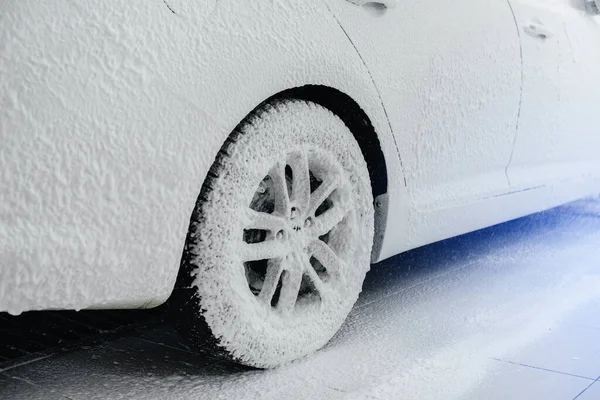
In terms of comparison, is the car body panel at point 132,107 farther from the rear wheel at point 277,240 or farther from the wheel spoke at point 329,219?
the wheel spoke at point 329,219

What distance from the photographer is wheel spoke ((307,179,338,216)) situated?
5.77ft

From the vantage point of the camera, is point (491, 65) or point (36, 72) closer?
point (36, 72)

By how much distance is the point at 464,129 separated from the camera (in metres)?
2.18

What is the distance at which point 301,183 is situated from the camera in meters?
1.72

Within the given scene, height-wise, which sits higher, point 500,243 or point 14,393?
point 14,393

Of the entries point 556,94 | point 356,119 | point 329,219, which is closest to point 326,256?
point 329,219

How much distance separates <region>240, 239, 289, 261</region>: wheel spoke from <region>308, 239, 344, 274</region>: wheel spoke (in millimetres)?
118

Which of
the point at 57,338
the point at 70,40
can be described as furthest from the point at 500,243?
the point at 70,40

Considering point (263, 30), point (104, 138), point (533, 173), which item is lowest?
point (533, 173)

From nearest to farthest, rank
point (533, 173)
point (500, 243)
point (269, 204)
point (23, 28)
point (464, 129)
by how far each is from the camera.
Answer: point (23, 28)
point (269, 204)
point (464, 129)
point (533, 173)
point (500, 243)

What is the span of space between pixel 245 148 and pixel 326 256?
0.43m

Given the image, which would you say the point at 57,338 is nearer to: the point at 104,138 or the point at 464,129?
the point at 104,138

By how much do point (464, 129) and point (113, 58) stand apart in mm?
1273

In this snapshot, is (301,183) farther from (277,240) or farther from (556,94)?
(556,94)
